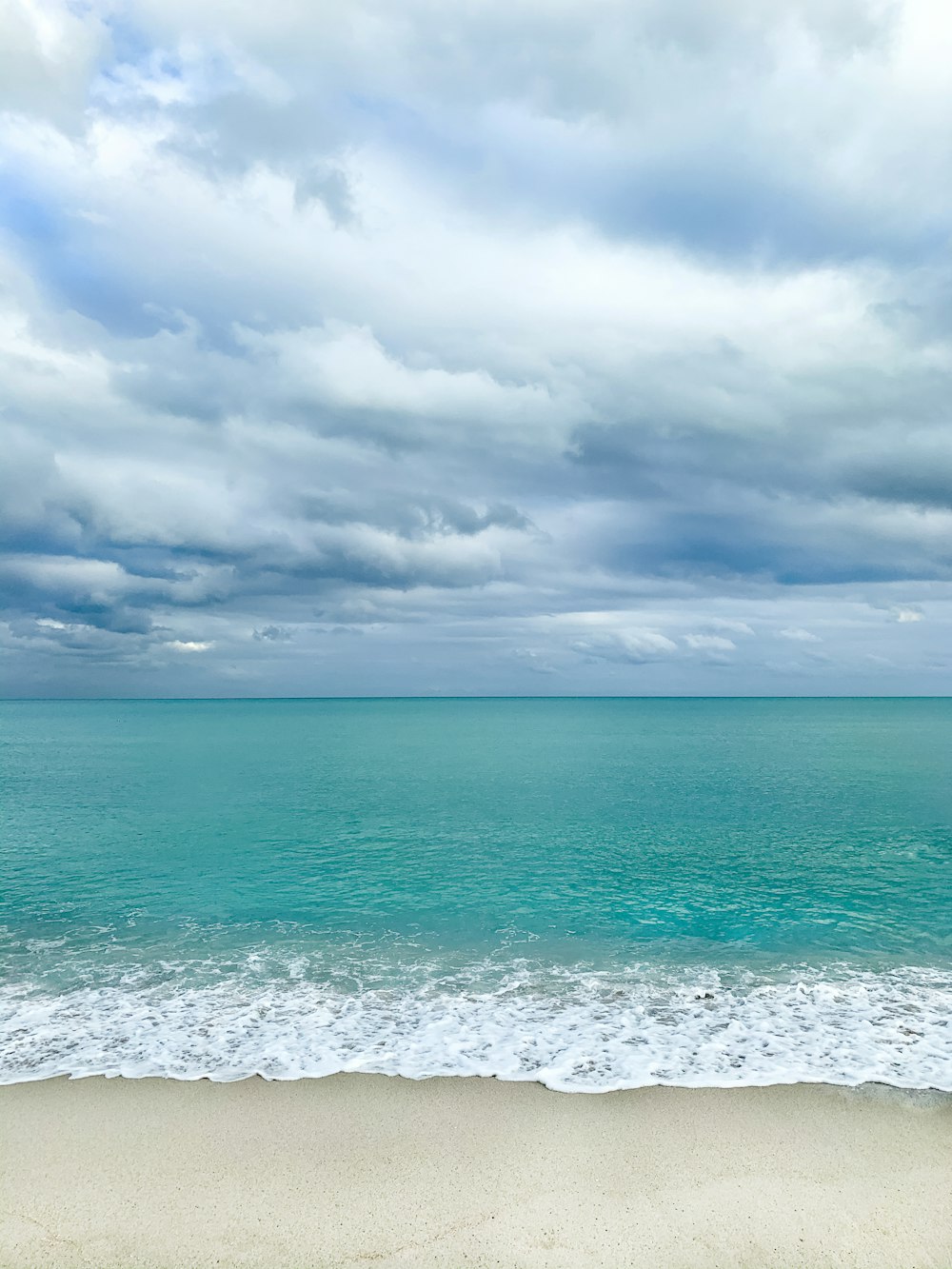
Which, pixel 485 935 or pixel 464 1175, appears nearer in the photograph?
pixel 464 1175

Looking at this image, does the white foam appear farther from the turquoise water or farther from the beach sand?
the beach sand

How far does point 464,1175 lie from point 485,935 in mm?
13601

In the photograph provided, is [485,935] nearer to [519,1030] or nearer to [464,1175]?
[519,1030]

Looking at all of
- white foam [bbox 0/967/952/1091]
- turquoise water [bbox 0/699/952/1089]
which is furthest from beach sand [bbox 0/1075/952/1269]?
turquoise water [bbox 0/699/952/1089]

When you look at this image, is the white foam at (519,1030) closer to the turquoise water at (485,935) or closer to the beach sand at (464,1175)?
the turquoise water at (485,935)

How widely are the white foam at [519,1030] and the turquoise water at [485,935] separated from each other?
A: 0.08m

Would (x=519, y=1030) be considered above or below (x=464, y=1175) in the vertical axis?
below

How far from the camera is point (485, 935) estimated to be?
85.0 feet

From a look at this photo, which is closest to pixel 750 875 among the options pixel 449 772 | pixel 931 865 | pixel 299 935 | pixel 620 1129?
pixel 931 865

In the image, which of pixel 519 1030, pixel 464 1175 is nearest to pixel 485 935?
pixel 519 1030

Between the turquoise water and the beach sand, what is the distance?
114 centimetres

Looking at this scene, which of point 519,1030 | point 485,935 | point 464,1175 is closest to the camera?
point 464,1175

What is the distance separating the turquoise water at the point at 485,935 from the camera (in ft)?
55.5

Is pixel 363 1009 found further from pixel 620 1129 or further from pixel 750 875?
pixel 750 875
